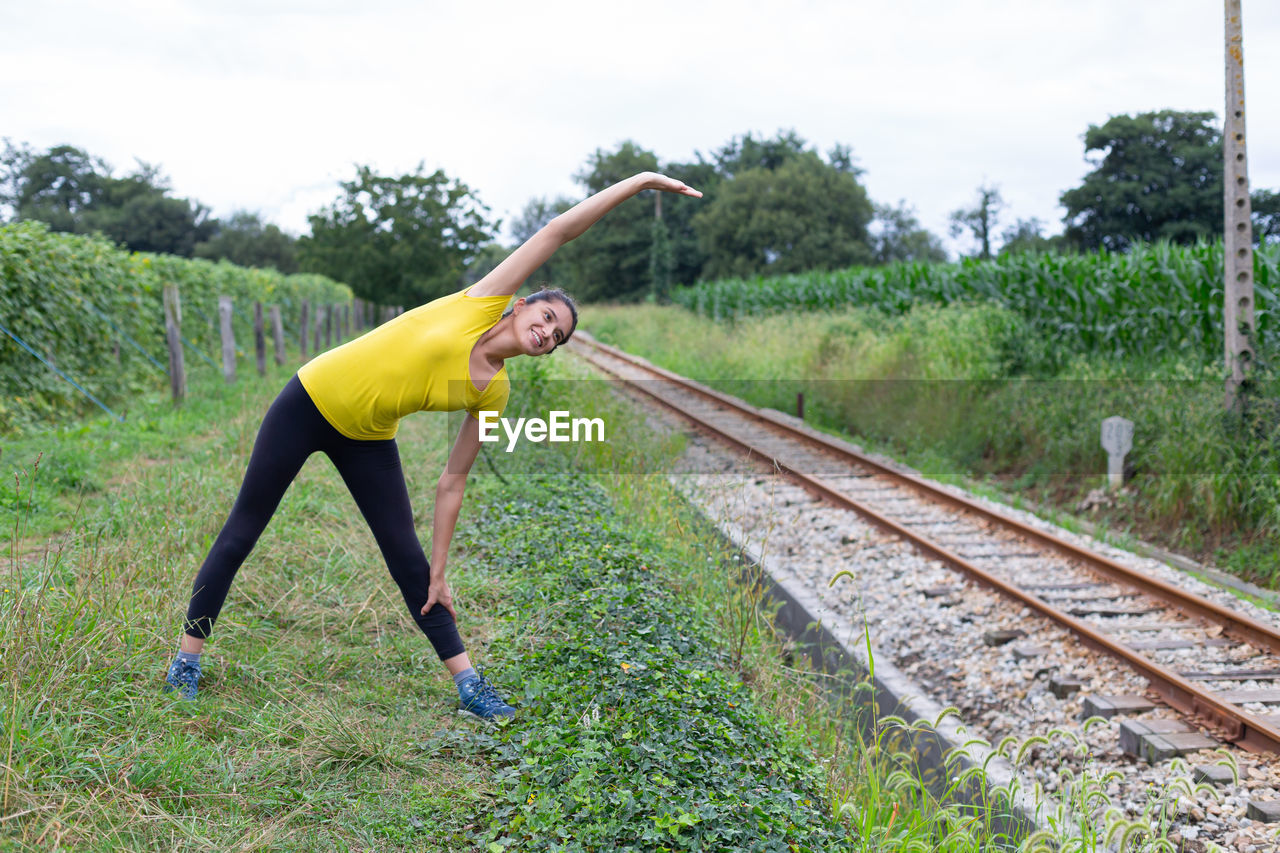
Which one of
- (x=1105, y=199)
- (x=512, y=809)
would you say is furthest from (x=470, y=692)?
Answer: (x=1105, y=199)

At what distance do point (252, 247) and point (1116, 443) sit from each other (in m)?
71.8

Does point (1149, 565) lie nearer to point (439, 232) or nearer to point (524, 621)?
point (524, 621)

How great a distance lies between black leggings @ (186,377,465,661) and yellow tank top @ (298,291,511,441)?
0.11 metres

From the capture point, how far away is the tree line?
3538 cm

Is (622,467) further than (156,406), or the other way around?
(156,406)

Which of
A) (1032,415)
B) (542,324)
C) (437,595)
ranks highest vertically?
(542,324)

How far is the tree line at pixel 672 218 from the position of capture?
35375 millimetres

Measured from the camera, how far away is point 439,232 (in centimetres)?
3541

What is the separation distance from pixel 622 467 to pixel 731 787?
5.42 m

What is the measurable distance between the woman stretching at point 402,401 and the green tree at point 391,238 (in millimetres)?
32383

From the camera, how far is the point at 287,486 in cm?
323

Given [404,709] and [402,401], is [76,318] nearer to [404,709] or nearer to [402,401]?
[404,709]

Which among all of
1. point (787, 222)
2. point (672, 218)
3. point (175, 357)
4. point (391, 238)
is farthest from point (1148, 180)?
point (175, 357)

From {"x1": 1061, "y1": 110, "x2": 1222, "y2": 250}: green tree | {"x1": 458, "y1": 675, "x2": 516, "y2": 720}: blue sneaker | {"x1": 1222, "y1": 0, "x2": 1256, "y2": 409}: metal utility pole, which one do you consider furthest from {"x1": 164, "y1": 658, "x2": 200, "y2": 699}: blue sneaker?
{"x1": 1061, "y1": 110, "x2": 1222, "y2": 250}: green tree
